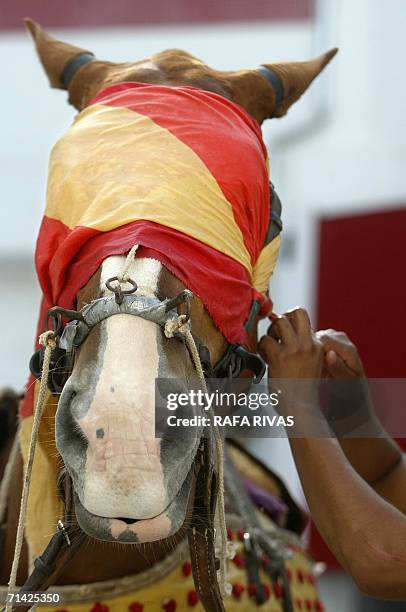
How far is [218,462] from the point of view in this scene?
1.56 meters

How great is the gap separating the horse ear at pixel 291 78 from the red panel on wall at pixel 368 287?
238 centimetres

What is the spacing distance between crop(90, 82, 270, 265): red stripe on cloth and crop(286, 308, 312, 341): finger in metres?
0.17

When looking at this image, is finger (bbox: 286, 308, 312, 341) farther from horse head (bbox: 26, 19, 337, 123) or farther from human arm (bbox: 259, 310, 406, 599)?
horse head (bbox: 26, 19, 337, 123)

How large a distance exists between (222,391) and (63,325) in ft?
1.03

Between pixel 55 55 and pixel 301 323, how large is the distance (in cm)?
79

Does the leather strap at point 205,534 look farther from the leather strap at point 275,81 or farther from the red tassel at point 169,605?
the leather strap at point 275,81

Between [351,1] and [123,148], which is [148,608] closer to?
[123,148]

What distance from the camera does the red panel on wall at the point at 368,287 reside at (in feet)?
14.5

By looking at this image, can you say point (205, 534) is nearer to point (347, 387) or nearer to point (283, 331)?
point (283, 331)

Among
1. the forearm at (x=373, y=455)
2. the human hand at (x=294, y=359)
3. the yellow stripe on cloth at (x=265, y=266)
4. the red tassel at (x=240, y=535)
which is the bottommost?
the red tassel at (x=240, y=535)

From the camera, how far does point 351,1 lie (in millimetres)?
4941

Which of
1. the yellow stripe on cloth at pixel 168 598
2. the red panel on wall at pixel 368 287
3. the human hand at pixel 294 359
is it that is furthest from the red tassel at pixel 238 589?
the red panel on wall at pixel 368 287

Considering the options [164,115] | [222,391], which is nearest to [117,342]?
[222,391]

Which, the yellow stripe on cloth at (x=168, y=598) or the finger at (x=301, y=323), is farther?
the finger at (x=301, y=323)
